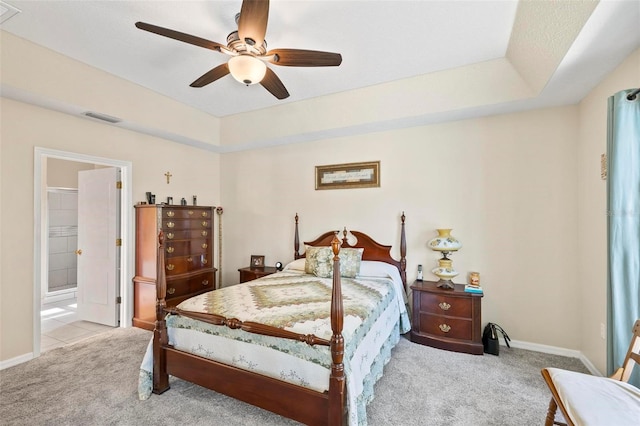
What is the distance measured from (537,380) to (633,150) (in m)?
2.01

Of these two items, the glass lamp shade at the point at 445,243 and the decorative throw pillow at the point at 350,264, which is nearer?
the glass lamp shade at the point at 445,243

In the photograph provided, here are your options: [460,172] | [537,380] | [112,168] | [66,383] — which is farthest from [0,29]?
[537,380]

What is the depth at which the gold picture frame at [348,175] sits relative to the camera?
3.93m

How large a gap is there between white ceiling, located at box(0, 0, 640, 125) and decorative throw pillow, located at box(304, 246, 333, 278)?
6.95ft

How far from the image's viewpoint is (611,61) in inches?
84.7

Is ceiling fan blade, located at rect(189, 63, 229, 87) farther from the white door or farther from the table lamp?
the table lamp

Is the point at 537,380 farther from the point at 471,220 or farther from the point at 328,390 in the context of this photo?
the point at 328,390

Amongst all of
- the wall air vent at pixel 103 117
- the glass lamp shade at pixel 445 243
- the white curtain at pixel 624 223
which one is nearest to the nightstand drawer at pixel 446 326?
the glass lamp shade at pixel 445 243

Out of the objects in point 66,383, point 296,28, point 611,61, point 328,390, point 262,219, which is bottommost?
point 66,383

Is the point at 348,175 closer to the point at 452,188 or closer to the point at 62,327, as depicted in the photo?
the point at 452,188

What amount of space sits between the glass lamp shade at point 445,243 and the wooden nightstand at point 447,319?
463 millimetres

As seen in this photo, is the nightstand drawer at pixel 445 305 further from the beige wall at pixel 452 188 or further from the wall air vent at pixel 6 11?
the wall air vent at pixel 6 11

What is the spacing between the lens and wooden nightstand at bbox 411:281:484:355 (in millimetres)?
3000

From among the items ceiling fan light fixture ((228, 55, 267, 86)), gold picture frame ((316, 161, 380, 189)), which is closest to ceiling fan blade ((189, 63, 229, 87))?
ceiling fan light fixture ((228, 55, 267, 86))
